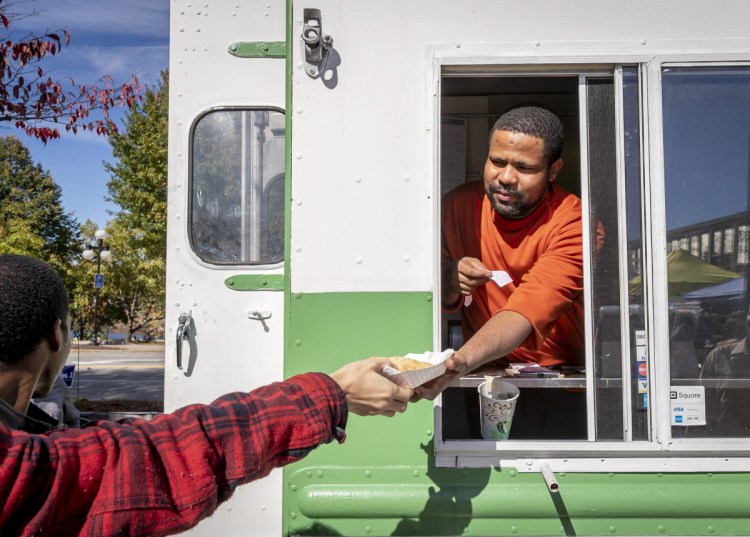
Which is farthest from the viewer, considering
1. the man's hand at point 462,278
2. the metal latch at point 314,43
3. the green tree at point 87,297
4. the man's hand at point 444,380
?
the green tree at point 87,297

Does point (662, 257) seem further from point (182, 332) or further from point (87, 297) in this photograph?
point (87, 297)

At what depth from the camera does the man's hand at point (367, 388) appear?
186cm

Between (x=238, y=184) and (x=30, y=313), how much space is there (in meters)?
1.46

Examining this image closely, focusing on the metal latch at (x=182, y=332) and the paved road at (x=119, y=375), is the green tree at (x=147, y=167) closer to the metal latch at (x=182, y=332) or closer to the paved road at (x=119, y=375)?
the paved road at (x=119, y=375)

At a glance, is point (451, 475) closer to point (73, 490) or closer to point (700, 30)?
point (73, 490)

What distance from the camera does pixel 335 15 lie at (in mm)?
2318

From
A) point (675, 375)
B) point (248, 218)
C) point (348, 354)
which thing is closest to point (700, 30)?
point (675, 375)

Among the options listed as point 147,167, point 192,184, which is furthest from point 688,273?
point 147,167

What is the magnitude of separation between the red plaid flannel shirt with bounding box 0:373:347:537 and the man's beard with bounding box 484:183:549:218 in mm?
1717

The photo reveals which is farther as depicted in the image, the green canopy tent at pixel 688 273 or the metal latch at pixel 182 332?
the metal latch at pixel 182 332

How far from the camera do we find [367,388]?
1.86 m

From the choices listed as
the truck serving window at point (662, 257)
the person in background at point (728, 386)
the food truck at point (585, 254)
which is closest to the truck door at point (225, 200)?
the food truck at point (585, 254)

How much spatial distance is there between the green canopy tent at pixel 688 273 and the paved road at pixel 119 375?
1026cm

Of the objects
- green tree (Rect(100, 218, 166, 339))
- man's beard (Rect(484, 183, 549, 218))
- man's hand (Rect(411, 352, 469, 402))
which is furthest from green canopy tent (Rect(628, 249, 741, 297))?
green tree (Rect(100, 218, 166, 339))
